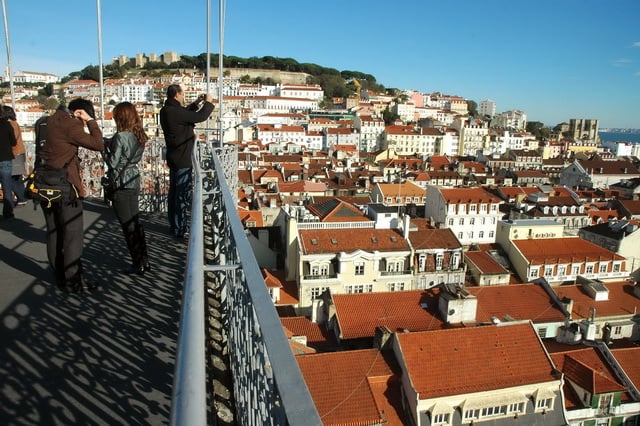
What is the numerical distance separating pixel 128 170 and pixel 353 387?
7688mm

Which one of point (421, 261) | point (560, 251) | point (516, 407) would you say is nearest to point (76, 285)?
point (516, 407)

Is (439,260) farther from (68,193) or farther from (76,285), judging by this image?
(68,193)

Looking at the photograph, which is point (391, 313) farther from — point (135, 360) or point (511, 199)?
point (511, 199)

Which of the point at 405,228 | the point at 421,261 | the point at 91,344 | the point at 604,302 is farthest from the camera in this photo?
the point at 405,228

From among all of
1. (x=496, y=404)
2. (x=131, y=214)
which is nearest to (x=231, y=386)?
(x=131, y=214)

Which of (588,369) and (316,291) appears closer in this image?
(588,369)

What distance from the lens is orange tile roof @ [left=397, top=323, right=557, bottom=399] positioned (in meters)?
10.9

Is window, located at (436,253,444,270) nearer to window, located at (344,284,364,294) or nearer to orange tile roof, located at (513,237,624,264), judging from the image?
window, located at (344,284,364,294)

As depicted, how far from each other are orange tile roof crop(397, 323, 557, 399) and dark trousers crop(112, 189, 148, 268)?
316 inches

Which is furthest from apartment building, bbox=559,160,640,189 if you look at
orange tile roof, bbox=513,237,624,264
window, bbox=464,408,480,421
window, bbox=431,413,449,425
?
window, bbox=431,413,449,425

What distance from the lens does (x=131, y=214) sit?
4.32m

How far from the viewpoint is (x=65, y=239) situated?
380cm

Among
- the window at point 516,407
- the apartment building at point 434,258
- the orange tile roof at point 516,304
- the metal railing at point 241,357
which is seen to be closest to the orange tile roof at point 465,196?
the apartment building at point 434,258

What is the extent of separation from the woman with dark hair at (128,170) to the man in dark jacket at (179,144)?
105cm
